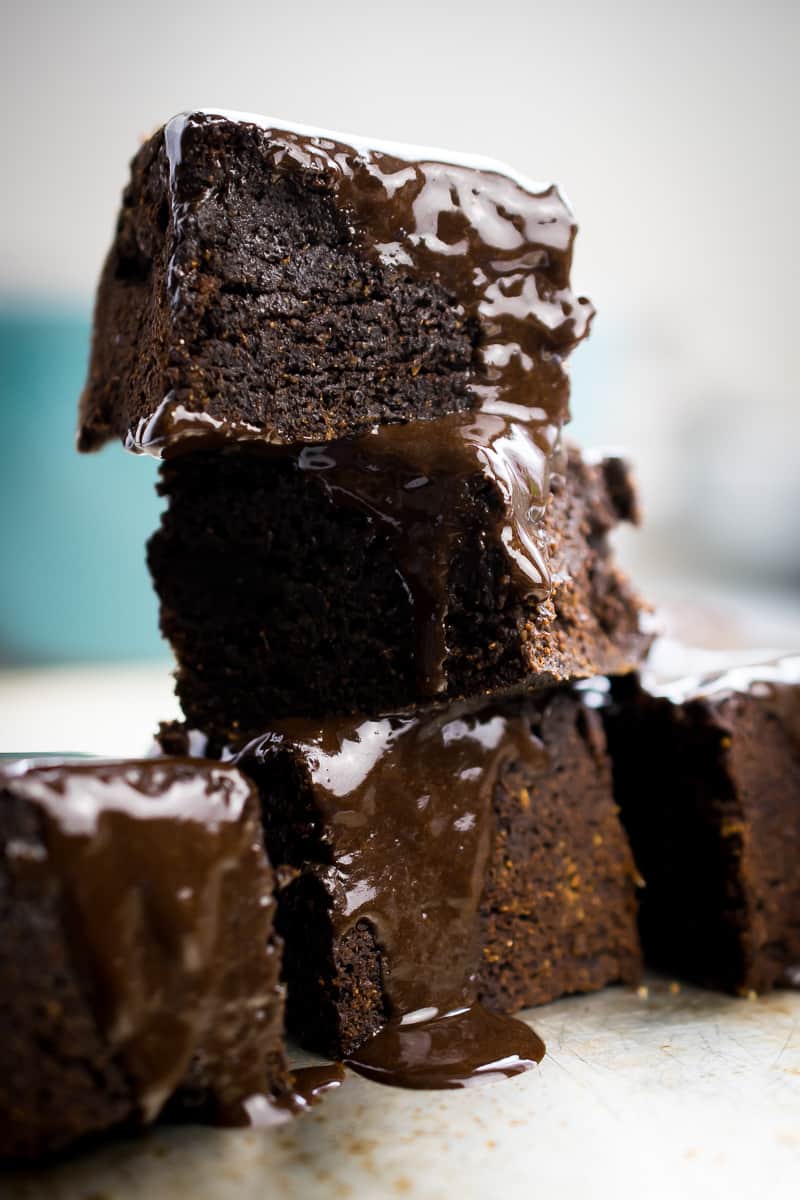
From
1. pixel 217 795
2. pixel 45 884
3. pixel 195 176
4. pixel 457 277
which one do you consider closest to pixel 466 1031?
pixel 217 795

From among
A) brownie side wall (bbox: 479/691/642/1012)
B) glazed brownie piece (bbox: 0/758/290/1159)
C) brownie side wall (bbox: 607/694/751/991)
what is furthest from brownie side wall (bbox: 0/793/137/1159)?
brownie side wall (bbox: 607/694/751/991)

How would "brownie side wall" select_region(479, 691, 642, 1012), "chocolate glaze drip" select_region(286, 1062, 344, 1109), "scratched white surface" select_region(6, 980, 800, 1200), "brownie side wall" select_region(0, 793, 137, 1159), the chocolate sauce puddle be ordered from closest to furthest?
"brownie side wall" select_region(0, 793, 137, 1159) → "scratched white surface" select_region(6, 980, 800, 1200) → "chocolate glaze drip" select_region(286, 1062, 344, 1109) → the chocolate sauce puddle → "brownie side wall" select_region(479, 691, 642, 1012)

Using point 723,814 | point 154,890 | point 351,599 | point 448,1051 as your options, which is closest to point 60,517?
point 351,599

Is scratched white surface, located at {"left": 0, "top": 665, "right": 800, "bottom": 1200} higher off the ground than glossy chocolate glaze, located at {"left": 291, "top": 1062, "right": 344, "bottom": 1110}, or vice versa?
glossy chocolate glaze, located at {"left": 291, "top": 1062, "right": 344, "bottom": 1110}

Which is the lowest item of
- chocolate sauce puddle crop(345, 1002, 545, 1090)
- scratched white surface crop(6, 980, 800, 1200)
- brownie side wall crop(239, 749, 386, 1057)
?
scratched white surface crop(6, 980, 800, 1200)

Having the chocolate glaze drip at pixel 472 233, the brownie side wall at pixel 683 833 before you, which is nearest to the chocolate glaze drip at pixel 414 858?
the brownie side wall at pixel 683 833

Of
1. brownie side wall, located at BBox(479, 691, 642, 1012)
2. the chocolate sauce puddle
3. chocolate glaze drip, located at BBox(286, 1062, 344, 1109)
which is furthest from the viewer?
brownie side wall, located at BBox(479, 691, 642, 1012)

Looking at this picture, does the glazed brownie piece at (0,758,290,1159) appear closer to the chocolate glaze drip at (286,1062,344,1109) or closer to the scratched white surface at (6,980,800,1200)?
the scratched white surface at (6,980,800,1200)

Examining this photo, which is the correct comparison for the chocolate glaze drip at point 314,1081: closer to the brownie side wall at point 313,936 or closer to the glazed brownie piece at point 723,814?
the brownie side wall at point 313,936
